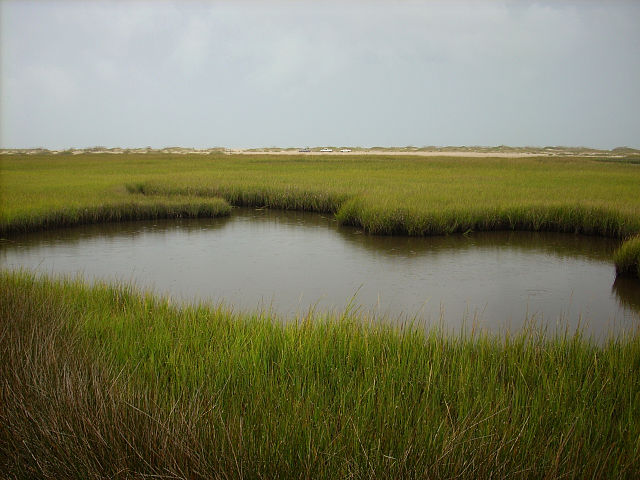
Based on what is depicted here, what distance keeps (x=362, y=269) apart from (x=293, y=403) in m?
5.30

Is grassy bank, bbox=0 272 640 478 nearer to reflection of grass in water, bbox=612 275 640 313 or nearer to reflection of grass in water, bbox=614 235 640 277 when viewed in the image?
reflection of grass in water, bbox=612 275 640 313

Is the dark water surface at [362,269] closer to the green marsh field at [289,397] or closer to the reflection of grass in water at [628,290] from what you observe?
the reflection of grass in water at [628,290]

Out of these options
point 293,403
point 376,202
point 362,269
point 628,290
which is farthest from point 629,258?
point 293,403

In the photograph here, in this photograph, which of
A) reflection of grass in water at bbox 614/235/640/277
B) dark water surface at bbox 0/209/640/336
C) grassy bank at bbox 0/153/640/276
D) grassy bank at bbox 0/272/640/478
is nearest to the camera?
grassy bank at bbox 0/272/640/478

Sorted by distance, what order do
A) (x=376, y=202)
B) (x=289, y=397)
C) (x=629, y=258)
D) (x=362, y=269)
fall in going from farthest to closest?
1. (x=376, y=202)
2. (x=362, y=269)
3. (x=629, y=258)
4. (x=289, y=397)

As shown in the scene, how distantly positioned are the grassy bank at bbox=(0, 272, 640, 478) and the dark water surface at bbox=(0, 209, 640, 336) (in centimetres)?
125

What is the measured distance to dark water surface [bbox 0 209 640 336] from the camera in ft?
20.5

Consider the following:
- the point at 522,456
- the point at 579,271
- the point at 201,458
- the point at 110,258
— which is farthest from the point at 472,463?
the point at 110,258

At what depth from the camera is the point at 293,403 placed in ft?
9.53

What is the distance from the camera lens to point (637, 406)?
299cm

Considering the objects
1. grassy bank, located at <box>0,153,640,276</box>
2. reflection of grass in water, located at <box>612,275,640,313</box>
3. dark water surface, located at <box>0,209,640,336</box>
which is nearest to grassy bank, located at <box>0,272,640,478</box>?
dark water surface, located at <box>0,209,640,336</box>

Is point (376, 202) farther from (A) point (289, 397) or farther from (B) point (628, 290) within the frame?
(A) point (289, 397)

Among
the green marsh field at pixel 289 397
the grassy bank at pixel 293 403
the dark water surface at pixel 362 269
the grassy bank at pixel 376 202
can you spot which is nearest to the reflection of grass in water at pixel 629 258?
the grassy bank at pixel 376 202

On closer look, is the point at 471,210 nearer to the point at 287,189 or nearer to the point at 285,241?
the point at 285,241
